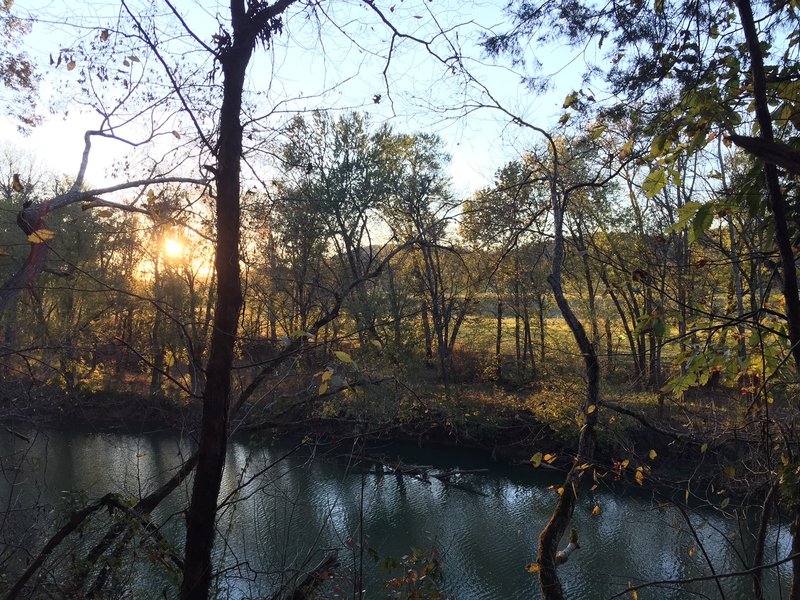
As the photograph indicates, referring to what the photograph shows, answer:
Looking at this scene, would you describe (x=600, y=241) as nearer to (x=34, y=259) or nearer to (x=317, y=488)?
(x=317, y=488)

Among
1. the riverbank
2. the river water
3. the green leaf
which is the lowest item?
the river water

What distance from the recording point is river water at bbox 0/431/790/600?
7051 mm

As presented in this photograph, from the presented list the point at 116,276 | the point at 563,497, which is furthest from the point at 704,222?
the point at 116,276

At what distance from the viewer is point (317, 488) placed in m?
10.8

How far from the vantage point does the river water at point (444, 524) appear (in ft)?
23.1

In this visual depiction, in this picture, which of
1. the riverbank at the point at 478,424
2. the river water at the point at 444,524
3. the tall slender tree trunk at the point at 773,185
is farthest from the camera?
the riverbank at the point at 478,424

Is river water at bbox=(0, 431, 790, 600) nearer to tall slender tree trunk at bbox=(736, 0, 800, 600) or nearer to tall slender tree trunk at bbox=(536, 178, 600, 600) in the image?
tall slender tree trunk at bbox=(536, 178, 600, 600)

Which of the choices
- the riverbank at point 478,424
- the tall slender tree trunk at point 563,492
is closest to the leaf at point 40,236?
the tall slender tree trunk at point 563,492

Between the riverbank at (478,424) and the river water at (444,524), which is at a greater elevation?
the riverbank at (478,424)

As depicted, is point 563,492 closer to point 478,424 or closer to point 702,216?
point 702,216

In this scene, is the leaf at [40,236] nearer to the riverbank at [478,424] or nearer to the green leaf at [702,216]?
the green leaf at [702,216]

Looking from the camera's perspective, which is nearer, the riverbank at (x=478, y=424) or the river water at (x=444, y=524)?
the river water at (x=444, y=524)

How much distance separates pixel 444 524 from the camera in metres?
9.77

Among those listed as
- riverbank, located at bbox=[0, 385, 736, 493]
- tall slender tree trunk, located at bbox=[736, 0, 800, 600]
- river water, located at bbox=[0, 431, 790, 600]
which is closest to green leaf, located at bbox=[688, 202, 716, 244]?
tall slender tree trunk, located at bbox=[736, 0, 800, 600]
